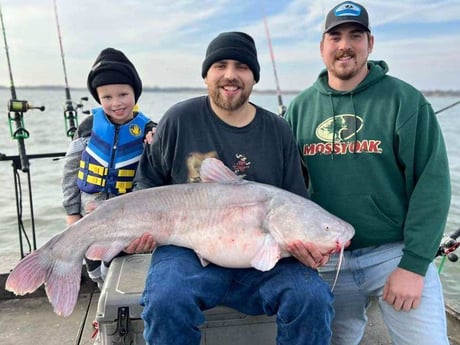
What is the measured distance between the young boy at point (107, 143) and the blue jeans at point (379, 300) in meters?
1.59

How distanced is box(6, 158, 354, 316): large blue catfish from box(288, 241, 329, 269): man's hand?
0.10 feet

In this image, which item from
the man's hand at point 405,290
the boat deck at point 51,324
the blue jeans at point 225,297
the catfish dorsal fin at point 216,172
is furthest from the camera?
the boat deck at point 51,324

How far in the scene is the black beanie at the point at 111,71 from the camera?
131 inches

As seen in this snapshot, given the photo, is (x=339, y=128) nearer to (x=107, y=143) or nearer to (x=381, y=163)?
(x=381, y=163)

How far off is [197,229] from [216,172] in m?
0.34

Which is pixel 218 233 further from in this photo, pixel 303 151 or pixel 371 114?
pixel 371 114

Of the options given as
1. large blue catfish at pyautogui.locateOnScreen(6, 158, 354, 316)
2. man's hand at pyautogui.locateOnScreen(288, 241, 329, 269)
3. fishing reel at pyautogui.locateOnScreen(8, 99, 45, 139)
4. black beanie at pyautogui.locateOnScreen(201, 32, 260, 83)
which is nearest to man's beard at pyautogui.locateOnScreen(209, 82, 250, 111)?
black beanie at pyautogui.locateOnScreen(201, 32, 260, 83)

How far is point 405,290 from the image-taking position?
2709mm

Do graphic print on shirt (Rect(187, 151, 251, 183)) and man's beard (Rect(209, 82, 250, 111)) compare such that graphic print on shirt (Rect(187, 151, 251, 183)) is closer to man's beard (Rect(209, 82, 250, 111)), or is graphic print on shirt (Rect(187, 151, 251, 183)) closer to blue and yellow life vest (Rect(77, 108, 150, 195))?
man's beard (Rect(209, 82, 250, 111))

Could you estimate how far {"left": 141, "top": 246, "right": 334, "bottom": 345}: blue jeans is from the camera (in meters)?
2.21

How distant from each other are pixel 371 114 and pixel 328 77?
45cm

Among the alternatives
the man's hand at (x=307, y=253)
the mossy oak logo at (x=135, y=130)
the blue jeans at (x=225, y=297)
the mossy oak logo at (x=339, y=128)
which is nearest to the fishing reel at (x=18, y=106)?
the mossy oak logo at (x=135, y=130)

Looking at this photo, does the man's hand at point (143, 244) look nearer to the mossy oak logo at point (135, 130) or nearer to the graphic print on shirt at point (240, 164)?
the graphic print on shirt at point (240, 164)

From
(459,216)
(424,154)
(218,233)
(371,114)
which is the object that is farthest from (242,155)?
(459,216)
